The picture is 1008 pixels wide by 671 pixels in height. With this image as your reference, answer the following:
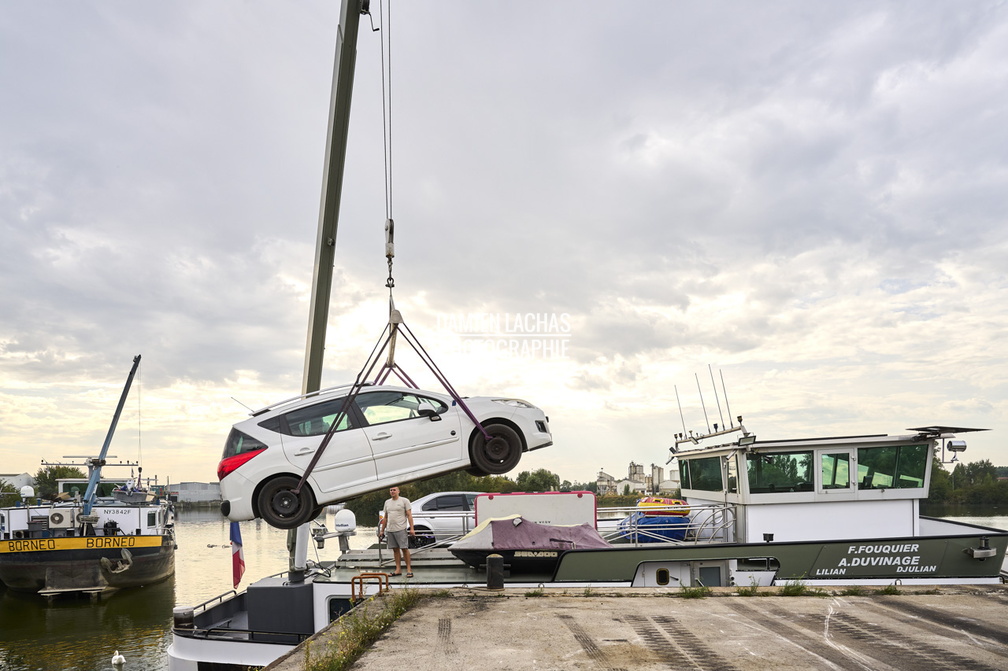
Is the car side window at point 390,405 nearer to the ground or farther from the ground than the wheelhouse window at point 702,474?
farther from the ground

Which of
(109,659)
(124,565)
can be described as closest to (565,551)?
(109,659)

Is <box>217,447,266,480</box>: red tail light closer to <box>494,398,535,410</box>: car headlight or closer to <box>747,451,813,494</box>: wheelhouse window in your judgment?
<box>494,398,535,410</box>: car headlight

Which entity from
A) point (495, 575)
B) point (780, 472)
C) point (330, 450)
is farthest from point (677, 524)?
point (330, 450)

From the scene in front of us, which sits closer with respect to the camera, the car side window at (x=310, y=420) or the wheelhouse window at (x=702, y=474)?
the car side window at (x=310, y=420)

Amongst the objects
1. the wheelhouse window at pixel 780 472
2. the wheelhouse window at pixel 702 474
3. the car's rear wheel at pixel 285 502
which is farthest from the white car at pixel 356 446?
the wheelhouse window at pixel 702 474

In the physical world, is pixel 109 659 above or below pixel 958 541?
below

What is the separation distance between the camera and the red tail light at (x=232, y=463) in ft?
28.9

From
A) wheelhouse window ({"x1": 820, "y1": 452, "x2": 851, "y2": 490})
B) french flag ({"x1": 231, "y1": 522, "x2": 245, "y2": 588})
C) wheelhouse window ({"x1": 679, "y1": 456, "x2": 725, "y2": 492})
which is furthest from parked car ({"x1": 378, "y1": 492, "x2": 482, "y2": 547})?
wheelhouse window ({"x1": 820, "y1": 452, "x2": 851, "y2": 490})

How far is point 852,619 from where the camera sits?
8656 mm

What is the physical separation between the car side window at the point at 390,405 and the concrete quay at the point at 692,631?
236 centimetres

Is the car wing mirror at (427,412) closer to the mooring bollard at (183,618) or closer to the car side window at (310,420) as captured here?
the car side window at (310,420)

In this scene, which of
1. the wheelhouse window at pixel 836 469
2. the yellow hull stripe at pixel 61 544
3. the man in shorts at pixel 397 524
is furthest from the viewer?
the yellow hull stripe at pixel 61 544

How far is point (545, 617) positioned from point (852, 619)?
3.49 meters

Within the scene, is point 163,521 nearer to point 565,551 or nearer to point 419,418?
point 565,551
